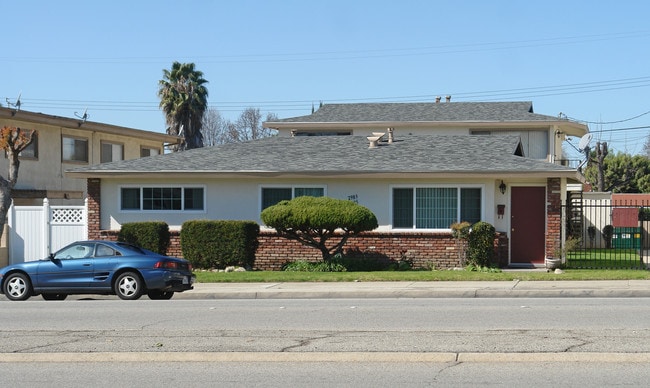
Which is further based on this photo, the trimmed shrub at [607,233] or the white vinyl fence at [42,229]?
the trimmed shrub at [607,233]

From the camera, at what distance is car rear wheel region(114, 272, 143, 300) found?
1870cm

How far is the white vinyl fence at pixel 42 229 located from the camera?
89.8ft

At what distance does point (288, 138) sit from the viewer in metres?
31.0

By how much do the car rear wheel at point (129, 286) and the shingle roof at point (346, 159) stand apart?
7.71 m

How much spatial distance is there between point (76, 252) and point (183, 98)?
35.9 m

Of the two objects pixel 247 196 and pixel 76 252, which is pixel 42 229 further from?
pixel 76 252

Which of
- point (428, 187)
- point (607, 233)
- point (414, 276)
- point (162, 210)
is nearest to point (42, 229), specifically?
point (162, 210)

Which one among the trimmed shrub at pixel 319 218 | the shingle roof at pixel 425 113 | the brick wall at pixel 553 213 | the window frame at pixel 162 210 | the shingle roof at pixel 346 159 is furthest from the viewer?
the shingle roof at pixel 425 113

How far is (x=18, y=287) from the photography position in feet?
63.5

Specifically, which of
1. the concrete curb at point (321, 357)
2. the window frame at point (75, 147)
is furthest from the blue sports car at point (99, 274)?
the window frame at point (75, 147)

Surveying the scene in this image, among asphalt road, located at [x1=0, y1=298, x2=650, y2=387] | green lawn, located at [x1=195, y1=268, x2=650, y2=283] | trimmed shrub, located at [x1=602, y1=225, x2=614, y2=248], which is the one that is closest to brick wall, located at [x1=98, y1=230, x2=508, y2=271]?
green lawn, located at [x1=195, y1=268, x2=650, y2=283]

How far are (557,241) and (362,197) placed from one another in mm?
5691

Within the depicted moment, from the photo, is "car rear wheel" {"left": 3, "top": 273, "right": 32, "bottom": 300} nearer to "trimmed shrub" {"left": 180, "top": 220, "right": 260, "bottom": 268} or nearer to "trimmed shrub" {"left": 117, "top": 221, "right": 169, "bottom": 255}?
"trimmed shrub" {"left": 117, "top": 221, "right": 169, "bottom": 255}

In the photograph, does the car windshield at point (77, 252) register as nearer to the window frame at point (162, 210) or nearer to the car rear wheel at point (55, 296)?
the car rear wheel at point (55, 296)
